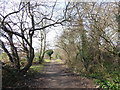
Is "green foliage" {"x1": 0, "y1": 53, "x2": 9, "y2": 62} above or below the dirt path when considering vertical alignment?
above

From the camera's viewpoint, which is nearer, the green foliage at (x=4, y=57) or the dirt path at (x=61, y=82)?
the dirt path at (x=61, y=82)

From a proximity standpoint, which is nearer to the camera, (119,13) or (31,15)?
(119,13)

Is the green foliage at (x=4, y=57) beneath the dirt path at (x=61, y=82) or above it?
above

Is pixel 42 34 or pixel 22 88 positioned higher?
pixel 42 34

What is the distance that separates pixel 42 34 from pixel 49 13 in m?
14.6

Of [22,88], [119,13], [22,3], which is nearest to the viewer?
[22,88]

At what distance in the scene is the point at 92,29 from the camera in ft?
31.7

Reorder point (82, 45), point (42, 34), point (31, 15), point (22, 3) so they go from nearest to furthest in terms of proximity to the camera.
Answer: point (22, 3) → point (31, 15) → point (82, 45) → point (42, 34)

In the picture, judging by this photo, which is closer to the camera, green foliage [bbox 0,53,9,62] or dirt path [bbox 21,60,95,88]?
dirt path [bbox 21,60,95,88]

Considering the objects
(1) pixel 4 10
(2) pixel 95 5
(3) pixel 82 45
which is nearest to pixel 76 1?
(2) pixel 95 5

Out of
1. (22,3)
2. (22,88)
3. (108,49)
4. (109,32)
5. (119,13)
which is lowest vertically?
(22,88)

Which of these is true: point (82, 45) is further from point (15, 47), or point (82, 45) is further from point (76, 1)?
point (15, 47)

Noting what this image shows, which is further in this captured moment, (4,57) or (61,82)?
(4,57)

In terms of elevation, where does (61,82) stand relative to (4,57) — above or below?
below
